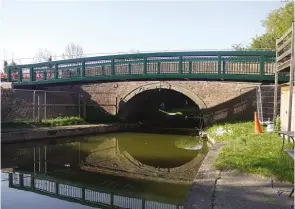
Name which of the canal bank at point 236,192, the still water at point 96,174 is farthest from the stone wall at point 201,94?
the canal bank at point 236,192

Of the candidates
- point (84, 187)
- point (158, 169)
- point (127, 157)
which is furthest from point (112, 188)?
point (127, 157)

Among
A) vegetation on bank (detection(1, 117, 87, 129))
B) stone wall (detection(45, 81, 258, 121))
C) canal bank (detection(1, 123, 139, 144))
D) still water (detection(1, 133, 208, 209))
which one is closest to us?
still water (detection(1, 133, 208, 209))

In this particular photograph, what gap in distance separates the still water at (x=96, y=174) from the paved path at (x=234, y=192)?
0.66m

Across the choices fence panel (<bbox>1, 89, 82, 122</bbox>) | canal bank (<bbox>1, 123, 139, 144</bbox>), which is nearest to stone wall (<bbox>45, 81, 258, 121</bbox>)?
fence panel (<bbox>1, 89, 82, 122</bbox>)

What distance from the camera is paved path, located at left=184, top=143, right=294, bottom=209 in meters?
3.77

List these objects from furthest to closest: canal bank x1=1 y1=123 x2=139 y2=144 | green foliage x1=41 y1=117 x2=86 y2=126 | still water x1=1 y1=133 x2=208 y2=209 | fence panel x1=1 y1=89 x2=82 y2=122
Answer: green foliage x1=41 y1=117 x2=86 y2=126, fence panel x1=1 y1=89 x2=82 y2=122, canal bank x1=1 y1=123 x2=139 y2=144, still water x1=1 y1=133 x2=208 y2=209

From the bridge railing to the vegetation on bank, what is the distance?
2.17 m

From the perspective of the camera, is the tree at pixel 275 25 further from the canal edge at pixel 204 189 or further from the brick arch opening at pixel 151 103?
the canal edge at pixel 204 189

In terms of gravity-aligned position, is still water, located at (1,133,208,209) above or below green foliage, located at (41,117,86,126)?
below

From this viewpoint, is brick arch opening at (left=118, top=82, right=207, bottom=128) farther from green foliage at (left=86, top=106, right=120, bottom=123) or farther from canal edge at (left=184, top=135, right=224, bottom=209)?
canal edge at (left=184, top=135, right=224, bottom=209)

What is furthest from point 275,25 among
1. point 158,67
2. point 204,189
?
point 204,189

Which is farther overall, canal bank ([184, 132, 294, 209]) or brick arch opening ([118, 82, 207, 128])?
brick arch opening ([118, 82, 207, 128])

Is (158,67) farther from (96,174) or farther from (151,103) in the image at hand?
(151,103)

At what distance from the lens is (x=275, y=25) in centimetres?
2338
